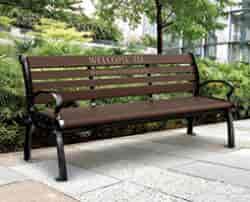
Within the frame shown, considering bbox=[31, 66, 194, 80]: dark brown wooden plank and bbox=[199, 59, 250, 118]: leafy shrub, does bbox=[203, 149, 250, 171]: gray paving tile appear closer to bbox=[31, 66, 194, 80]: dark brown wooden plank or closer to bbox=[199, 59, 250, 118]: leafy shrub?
bbox=[31, 66, 194, 80]: dark brown wooden plank

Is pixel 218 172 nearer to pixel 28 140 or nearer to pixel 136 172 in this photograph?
pixel 136 172

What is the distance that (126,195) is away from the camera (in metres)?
3.04

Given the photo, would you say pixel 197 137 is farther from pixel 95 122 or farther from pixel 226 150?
pixel 95 122

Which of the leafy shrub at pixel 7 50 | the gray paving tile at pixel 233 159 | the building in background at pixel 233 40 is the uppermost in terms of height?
the building in background at pixel 233 40

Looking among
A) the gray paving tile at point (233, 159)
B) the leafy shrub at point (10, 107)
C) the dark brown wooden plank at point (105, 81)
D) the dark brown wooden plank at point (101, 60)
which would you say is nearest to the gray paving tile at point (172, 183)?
the gray paving tile at point (233, 159)

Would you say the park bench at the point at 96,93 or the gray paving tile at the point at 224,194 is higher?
the park bench at the point at 96,93

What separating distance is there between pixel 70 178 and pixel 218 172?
4.42 feet

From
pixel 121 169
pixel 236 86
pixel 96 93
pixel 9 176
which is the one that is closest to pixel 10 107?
pixel 96 93

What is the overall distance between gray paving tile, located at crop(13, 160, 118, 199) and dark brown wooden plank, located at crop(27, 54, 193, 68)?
981mm

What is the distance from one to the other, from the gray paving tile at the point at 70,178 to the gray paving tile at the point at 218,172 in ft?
2.58

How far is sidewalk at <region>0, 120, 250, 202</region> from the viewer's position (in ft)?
10.0

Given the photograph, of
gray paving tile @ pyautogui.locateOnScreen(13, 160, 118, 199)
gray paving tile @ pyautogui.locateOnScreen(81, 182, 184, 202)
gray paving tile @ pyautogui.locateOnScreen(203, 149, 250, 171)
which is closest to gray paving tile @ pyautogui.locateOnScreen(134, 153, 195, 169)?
gray paving tile @ pyautogui.locateOnScreen(203, 149, 250, 171)

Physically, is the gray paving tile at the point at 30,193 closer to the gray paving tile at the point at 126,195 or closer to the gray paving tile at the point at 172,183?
the gray paving tile at the point at 126,195

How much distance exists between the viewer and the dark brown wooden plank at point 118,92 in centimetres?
422
